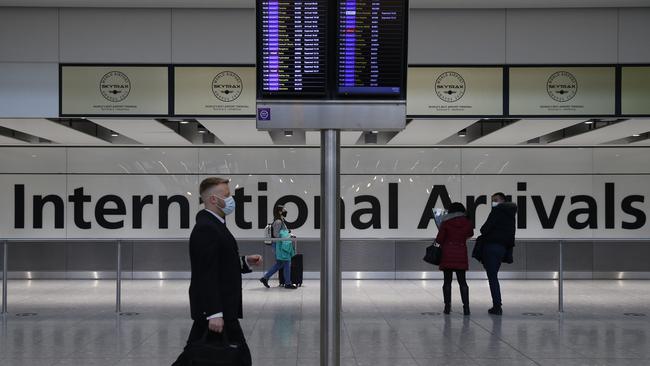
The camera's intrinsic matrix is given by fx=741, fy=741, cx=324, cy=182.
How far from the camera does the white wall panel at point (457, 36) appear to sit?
10.0 m

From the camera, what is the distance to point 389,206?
56.6 ft

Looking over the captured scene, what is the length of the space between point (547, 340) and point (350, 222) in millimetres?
8608

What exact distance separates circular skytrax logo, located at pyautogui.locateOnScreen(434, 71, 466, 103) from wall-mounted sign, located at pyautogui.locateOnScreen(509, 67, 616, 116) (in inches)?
27.0

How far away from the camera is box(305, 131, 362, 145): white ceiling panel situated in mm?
14414

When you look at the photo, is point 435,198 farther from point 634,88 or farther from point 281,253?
point 634,88

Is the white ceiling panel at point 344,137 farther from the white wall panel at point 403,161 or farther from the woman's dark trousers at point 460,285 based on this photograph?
the woman's dark trousers at point 460,285

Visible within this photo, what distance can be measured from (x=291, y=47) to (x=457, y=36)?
619cm

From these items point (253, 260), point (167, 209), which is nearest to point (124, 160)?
point (167, 209)

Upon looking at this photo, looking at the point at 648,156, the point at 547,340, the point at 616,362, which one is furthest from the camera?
the point at 648,156

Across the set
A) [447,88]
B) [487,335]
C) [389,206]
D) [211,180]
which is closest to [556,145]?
[389,206]

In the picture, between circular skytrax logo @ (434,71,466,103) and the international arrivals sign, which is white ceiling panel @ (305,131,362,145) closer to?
the international arrivals sign

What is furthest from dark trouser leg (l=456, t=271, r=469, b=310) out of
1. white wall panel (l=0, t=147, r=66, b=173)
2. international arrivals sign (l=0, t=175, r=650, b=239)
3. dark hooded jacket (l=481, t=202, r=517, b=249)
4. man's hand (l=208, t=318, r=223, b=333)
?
white wall panel (l=0, t=147, r=66, b=173)

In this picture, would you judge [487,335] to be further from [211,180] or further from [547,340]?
[211,180]

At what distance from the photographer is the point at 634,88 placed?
398 inches
